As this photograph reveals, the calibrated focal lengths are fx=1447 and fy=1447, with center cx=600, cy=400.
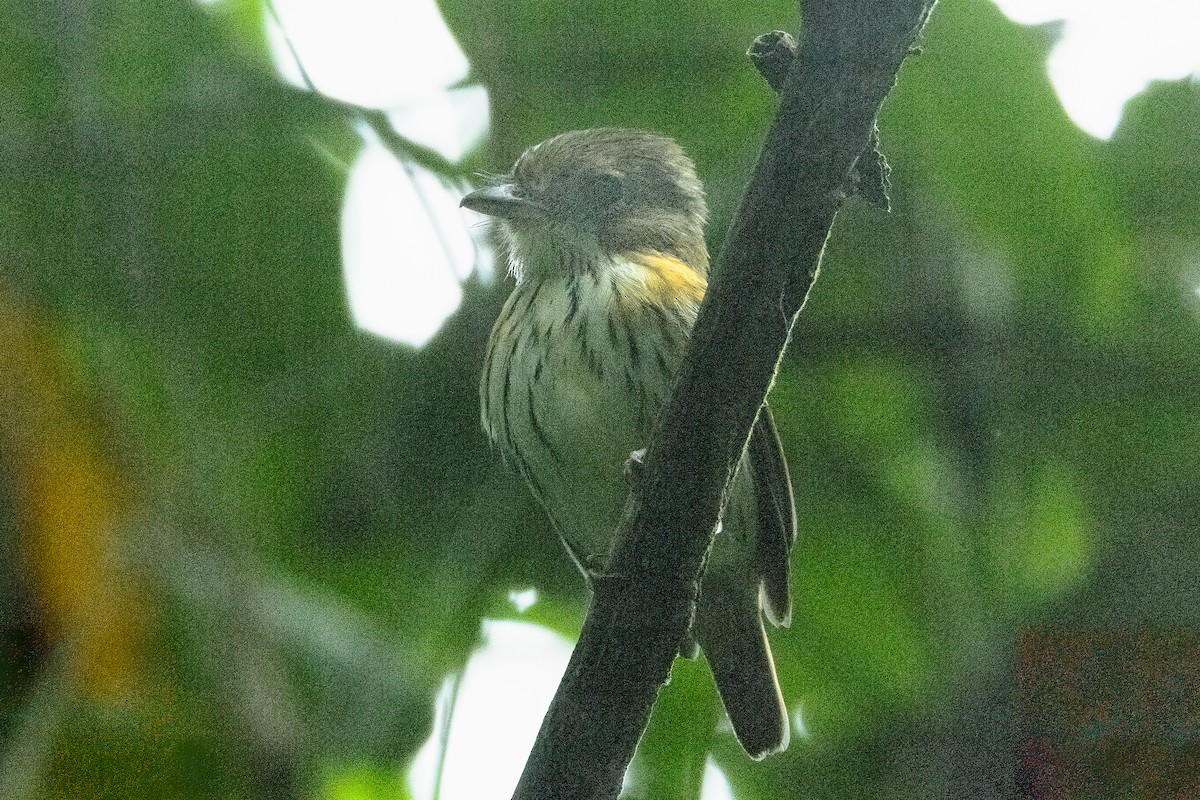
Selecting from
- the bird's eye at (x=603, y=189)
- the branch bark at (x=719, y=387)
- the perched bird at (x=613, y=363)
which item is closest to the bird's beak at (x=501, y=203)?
the perched bird at (x=613, y=363)

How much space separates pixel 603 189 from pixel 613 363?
31.0 inches

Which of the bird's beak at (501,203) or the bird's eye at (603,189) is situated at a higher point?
the bird's eye at (603,189)

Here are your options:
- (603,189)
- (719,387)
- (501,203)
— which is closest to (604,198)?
(603,189)

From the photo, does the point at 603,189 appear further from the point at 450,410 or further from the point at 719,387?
the point at 719,387

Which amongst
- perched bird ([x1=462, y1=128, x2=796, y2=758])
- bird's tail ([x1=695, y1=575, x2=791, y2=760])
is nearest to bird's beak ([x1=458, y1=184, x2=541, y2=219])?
perched bird ([x1=462, y1=128, x2=796, y2=758])

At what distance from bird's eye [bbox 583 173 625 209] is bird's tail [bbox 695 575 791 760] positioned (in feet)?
3.32

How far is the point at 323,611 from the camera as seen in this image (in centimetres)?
343

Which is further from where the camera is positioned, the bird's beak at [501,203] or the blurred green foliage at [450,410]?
the bird's beak at [501,203]

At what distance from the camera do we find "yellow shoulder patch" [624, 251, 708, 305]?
129 inches

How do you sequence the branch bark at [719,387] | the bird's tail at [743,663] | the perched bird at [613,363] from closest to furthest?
the branch bark at [719,387] < the perched bird at [613,363] < the bird's tail at [743,663]

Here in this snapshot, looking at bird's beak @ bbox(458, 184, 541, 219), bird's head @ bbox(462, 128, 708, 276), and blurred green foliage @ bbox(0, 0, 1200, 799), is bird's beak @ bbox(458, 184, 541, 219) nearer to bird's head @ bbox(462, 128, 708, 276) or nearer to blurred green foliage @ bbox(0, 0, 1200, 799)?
bird's head @ bbox(462, 128, 708, 276)

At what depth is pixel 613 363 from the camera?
314 centimetres

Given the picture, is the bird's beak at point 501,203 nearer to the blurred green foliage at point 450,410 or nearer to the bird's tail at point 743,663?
the blurred green foliage at point 450,410

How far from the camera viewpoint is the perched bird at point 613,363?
→ 3168 millimetres
